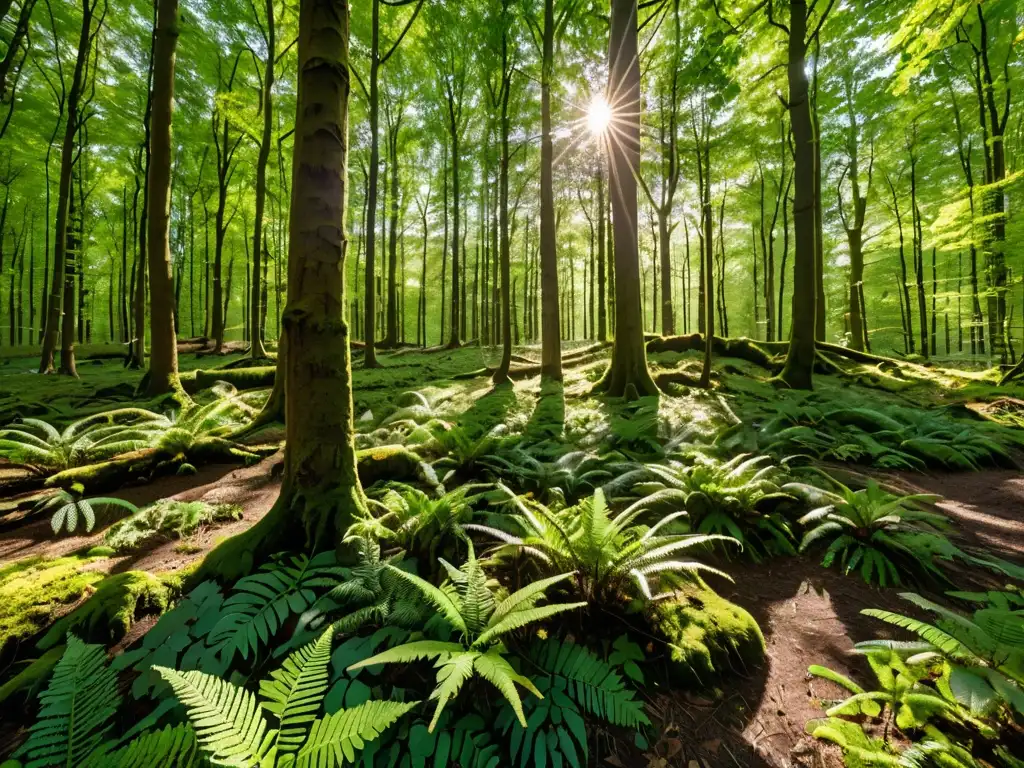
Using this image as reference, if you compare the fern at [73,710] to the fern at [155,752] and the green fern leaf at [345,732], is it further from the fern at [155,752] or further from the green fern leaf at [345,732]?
the green fern leaf at [345,732]

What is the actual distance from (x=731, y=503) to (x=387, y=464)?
3380 mm

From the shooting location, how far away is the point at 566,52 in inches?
432

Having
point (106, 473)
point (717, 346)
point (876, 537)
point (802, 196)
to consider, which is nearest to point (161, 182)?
point (106, 473)

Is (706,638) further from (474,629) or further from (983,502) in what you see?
(983,502)

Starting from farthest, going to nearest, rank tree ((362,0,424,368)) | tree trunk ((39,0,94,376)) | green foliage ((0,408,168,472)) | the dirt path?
tree ((362,0,424,368)) → tree trunk ((39,0,94,376)) → green foliage ((0,408,168,472)) → the dirt path

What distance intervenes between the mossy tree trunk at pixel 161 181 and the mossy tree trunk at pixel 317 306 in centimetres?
643

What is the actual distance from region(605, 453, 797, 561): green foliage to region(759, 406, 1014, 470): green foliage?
1692mm

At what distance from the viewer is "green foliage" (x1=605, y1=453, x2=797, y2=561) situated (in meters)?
3.12

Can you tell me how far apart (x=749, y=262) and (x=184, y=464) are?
36.7 m

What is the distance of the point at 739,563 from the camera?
2982mm

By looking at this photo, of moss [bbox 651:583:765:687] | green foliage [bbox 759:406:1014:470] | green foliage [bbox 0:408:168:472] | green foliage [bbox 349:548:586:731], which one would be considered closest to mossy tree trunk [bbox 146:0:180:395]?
green foliage [bbox 0:408:168:472]

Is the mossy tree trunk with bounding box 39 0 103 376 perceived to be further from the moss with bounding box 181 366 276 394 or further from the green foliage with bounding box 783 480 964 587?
the green foliage with bounding box 783 480 964 587

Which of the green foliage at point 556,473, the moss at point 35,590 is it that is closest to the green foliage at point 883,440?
the green foliage at point 556,473

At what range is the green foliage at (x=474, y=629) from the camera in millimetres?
1531
